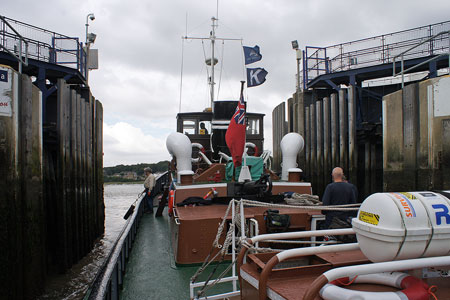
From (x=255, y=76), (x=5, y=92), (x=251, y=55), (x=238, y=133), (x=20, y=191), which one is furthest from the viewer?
(x=251, y=55)

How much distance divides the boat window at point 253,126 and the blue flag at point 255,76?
4308mm

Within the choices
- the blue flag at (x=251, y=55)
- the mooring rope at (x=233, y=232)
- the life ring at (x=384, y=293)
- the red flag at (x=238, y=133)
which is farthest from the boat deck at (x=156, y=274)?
the blue flag at (x=251, y=55)

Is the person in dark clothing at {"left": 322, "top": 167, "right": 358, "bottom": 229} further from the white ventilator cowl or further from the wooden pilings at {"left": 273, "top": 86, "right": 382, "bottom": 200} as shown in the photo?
the wooden pilings at {"left": 273, "top": 86, "right": 382, "bottom": 200}

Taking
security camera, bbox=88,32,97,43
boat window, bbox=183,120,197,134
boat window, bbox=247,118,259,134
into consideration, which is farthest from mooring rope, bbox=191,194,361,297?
security camera, bbox=88,32,97,43

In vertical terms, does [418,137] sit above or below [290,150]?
above

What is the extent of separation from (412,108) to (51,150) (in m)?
9.37

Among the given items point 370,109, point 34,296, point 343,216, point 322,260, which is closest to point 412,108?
point 343,216

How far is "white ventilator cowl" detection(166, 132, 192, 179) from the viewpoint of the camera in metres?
7.70

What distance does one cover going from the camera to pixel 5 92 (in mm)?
5094

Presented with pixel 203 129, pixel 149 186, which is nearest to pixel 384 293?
pixel 203 129

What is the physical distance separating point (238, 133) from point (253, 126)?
5.18 metres

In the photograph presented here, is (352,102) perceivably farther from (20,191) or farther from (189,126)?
(20,191)

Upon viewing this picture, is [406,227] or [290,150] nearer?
[406,227]

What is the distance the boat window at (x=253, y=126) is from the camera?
438 inches
